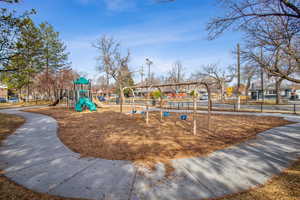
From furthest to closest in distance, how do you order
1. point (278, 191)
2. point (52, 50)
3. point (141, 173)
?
point (52, 50) < point (141, 173) < point (278, 191)

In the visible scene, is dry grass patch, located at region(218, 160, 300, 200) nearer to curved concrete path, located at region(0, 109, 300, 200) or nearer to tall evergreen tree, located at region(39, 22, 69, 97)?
curved concrete path, located at region(0, 109, 300, 200)

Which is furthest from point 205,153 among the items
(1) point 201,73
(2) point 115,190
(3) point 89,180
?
(1) point 201,73

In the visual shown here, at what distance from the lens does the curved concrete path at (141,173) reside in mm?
2666

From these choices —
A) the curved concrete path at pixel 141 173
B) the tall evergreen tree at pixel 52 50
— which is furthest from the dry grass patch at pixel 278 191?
the tall evergreen tree at pixel 52 50

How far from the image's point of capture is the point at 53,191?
2.68 m

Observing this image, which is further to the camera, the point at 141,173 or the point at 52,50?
the point at 52,50

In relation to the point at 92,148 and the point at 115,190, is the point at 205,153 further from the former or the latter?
the point at 92,148

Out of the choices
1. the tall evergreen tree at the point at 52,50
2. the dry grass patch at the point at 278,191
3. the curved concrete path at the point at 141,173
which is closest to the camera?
the dry grass patch at the point at 278,191

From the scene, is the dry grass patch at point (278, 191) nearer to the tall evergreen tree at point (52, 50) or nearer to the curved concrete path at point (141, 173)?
the curved concrete path at point (141, 173)

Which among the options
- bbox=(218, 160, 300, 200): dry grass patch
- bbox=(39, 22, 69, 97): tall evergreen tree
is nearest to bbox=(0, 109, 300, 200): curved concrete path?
bbox=(218, 160, 300, 200): dry grass patch

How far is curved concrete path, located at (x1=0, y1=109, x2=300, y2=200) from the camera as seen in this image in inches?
105

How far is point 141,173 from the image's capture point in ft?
10.8

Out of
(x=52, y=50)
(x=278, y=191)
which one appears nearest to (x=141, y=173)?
(x=278, y=191)

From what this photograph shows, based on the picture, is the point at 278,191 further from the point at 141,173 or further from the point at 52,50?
the point at 52,50
